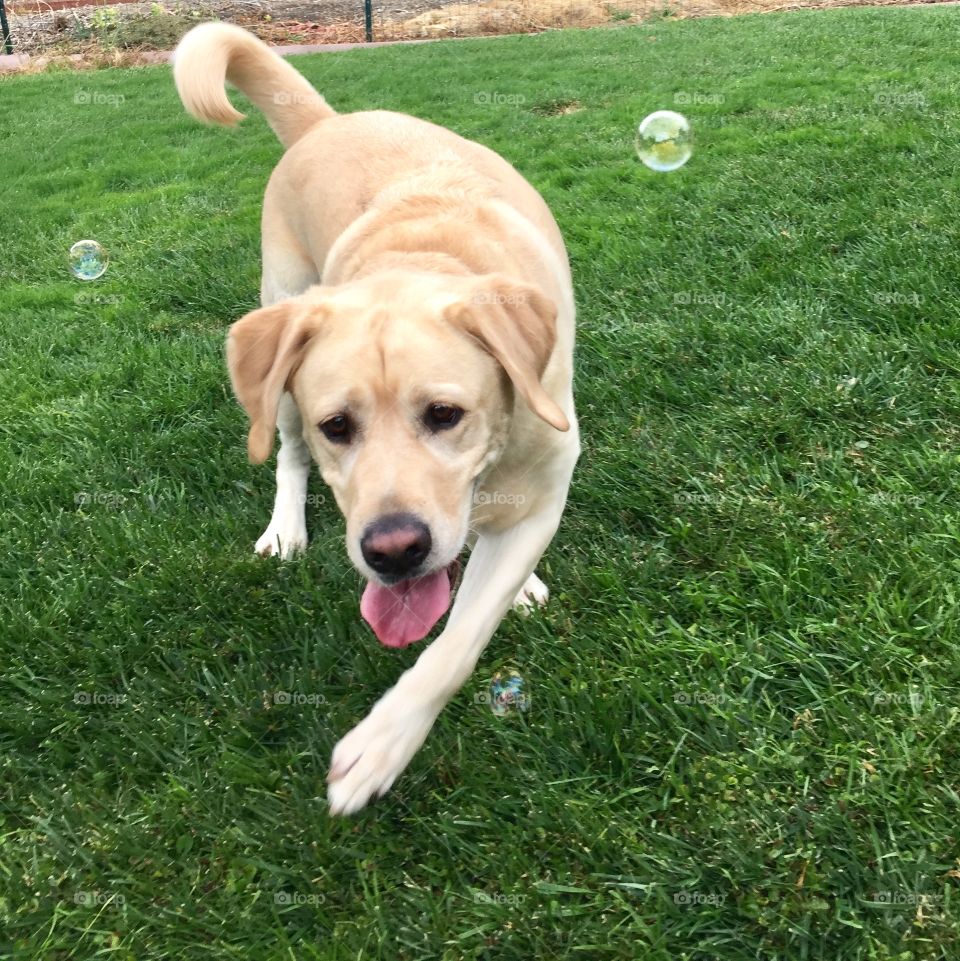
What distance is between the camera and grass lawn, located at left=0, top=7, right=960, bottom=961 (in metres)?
1.89

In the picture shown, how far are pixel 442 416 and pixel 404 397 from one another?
113mm

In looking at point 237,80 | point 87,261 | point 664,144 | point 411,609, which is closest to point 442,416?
point 411,609

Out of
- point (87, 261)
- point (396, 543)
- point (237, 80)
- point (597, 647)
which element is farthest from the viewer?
point (87, 261)

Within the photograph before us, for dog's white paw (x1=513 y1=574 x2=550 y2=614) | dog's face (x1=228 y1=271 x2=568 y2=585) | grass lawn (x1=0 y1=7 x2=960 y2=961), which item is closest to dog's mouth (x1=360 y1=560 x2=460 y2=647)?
dog's face (x1=228 y1=271 x2=568 y2=585)

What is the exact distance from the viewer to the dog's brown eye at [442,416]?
222 centimetres

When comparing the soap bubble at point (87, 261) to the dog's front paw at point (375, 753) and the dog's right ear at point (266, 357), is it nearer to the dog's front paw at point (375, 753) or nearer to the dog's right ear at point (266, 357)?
the dog's right ear at point (266, 357)

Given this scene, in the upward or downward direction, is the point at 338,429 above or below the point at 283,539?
above

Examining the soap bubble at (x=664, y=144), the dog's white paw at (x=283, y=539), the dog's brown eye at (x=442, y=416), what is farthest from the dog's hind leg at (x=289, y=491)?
the soap bubble at (x=664, y=144)

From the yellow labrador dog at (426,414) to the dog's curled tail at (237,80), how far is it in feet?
3.64

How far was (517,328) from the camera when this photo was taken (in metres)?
2.28

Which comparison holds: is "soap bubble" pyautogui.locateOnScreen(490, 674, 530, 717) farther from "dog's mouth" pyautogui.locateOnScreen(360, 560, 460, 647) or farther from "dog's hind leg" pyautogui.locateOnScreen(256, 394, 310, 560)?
"dog's hind leg" pyautogui.locateOnScreen(256, 394, 310, 560)

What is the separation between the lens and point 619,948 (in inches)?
69.9

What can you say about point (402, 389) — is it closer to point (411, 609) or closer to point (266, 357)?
point (266, 357)

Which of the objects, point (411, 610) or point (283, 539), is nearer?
point (411, 610)
